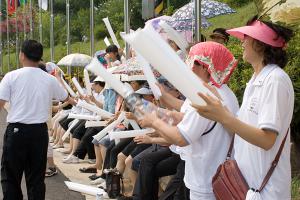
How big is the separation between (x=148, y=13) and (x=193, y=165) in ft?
24.0

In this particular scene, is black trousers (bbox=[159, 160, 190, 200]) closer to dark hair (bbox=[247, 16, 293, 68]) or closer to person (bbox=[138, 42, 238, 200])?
person (bbox=[138, 42, 238, 200])

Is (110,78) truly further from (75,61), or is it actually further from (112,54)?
(75,61)

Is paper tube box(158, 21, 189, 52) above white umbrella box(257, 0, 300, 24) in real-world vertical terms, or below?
below

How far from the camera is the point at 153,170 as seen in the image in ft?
20.0

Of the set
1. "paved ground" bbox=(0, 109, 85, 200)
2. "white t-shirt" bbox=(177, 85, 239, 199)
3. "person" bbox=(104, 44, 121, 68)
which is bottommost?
"paved ground" bbox=(0, 109, 85, 200)

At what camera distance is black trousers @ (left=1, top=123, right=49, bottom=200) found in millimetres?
5965

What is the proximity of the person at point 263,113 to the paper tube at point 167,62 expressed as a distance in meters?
0.08

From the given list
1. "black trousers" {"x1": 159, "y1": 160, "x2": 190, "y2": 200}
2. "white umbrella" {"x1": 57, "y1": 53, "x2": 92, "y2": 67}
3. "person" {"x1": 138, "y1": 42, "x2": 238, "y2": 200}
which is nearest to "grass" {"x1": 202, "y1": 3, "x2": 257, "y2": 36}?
"white umbrella" {"x1": 57, "y1": 53, "x2": 92, "y2": 67}

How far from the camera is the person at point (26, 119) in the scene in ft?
19.5

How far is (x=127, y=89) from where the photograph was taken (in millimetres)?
3531

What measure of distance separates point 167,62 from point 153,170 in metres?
3.54

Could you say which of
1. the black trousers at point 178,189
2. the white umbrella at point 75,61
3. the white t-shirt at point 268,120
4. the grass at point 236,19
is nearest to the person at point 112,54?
the black trousers at point 178,189

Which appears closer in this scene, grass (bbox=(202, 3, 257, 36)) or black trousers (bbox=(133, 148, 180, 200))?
black trousers (bbox=(133, 148, 180, 200))

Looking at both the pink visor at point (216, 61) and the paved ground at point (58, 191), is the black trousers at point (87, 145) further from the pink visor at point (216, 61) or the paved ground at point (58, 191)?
the pink visor at point (216, 61)
